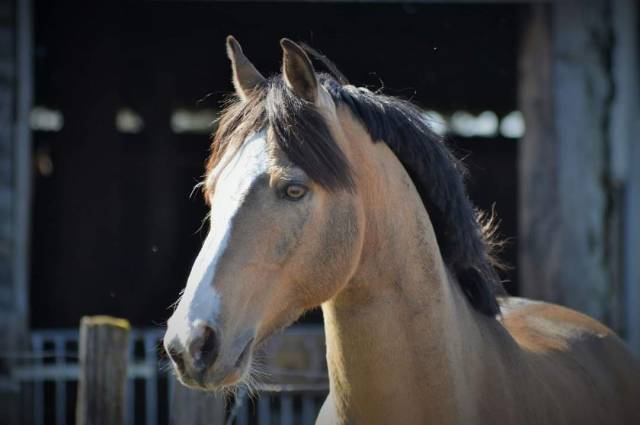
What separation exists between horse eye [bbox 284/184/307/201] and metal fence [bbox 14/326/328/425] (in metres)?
1.77

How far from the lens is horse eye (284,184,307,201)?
6.79 feet

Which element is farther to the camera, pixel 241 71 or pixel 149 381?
pixel 149 381

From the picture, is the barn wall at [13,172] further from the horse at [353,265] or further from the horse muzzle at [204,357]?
the horse muzzle at [204,357]

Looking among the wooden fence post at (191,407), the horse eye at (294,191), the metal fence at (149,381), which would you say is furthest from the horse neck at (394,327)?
the metal fence at (149,381)

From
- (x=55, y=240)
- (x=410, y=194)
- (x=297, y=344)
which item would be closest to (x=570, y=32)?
(x=297, y=344)

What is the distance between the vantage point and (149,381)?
738 centimetres

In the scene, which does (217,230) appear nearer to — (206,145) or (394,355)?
(394,355)

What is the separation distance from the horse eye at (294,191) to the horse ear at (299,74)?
271mm

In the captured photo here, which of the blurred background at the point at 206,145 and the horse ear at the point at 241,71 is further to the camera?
the blurred background at the point at 206,145

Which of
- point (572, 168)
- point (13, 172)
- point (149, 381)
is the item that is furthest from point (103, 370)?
point (149, 381)

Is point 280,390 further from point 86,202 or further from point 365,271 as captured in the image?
point 86,202

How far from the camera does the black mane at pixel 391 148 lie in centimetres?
212

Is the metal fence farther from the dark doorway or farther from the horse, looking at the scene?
the horse

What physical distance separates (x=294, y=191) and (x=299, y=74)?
33 centimetres
